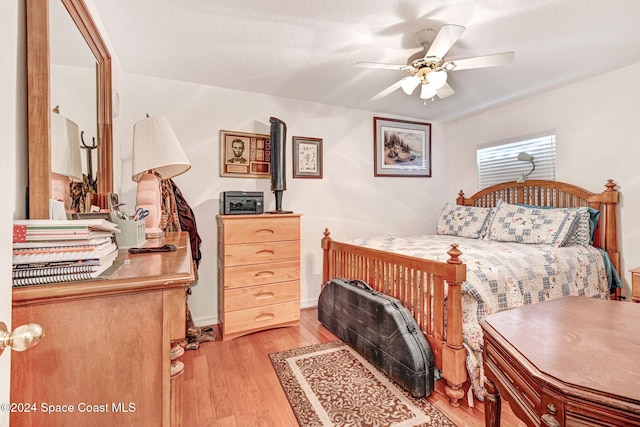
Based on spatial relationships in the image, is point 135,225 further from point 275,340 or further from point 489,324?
point 275,340

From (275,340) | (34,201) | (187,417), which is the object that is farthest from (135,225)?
(275,340)

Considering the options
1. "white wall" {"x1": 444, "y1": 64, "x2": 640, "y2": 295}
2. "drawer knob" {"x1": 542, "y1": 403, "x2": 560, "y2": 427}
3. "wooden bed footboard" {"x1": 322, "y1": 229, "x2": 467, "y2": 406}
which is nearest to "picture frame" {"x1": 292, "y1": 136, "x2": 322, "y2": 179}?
"wooden bed footboard" {"x1": 322, "y1": 229, "x2": 467, "y2": 406}

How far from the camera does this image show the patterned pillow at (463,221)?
126 inches

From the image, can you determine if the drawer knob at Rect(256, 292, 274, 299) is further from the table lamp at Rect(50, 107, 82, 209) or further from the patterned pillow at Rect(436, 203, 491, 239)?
the patterned pillow at Rect(436, 203, 491, 239)

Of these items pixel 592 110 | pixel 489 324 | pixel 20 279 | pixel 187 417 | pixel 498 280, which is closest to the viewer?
pixel 20 279

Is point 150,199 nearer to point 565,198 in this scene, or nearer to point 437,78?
point 437,78

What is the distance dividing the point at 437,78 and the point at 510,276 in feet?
4.59

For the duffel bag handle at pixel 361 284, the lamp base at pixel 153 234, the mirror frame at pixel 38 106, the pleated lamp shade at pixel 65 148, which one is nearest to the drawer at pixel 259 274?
the duffel bag handle at pixel 361 284

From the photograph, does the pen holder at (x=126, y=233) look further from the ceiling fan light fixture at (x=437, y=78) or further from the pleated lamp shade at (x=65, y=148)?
the ceiling fan light fixture at (x=437, y=78)

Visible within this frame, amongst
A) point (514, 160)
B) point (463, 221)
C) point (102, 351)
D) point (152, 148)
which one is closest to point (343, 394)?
point (102, 351)

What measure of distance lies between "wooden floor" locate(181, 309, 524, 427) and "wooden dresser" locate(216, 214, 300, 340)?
157 mm

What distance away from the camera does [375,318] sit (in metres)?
1.93

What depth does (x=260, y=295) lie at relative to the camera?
99.6 inches

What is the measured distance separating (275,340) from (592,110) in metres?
3.55
